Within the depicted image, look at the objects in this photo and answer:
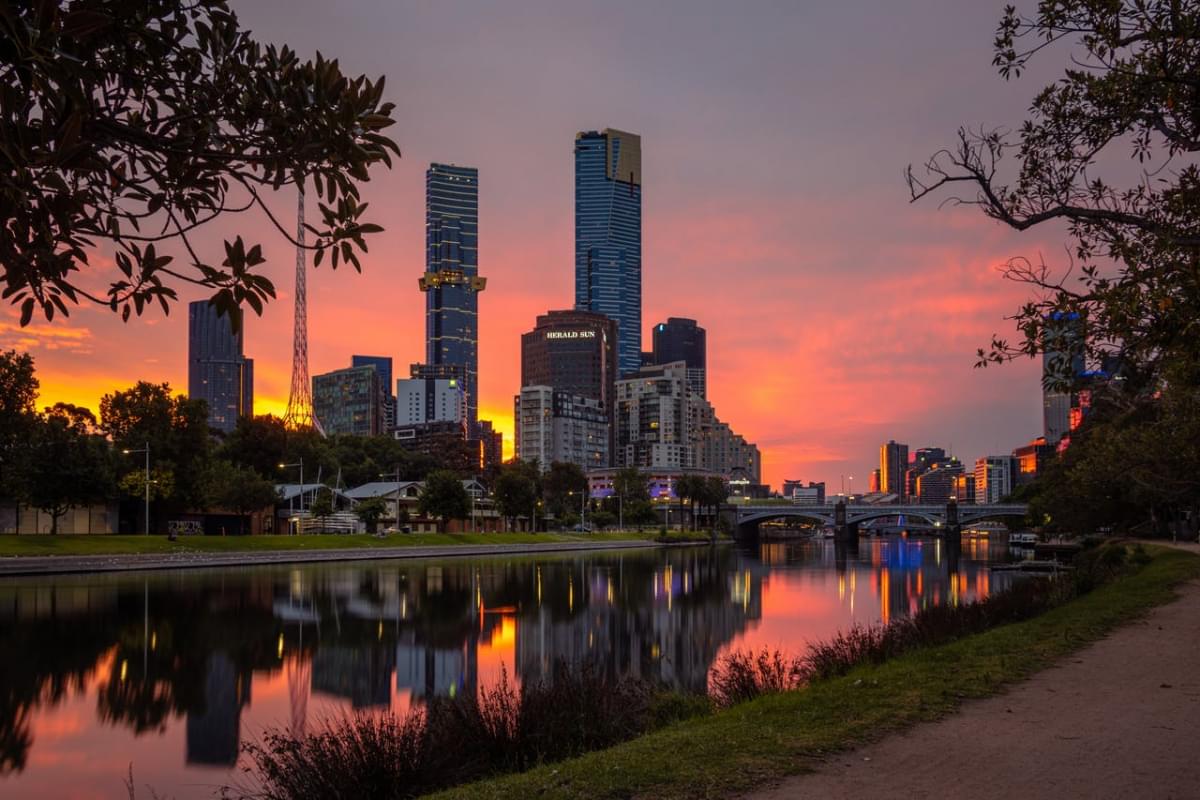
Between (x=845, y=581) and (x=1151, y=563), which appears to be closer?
(x=1151, y=563)

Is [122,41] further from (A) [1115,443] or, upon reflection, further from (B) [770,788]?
(A) [1115,443]

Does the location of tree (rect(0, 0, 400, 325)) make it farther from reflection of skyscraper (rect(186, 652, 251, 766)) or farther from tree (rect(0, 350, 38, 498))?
tree (rect(0, 350, 38, 498))

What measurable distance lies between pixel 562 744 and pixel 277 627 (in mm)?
23862

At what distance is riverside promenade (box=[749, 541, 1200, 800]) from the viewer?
8.82 metres

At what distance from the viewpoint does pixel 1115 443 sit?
44.6 m

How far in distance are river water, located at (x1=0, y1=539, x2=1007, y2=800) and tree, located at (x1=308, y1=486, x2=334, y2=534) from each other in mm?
36471

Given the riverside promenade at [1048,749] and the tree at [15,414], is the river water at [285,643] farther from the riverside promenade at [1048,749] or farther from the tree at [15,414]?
the tree at [15,414]

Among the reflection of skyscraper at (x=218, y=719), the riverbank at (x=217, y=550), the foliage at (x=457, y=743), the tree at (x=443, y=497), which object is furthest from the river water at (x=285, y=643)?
the tree at (x=443, y=497)

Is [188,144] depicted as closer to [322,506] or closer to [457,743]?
[457,743]

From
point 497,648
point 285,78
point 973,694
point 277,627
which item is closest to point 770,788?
point 973,694

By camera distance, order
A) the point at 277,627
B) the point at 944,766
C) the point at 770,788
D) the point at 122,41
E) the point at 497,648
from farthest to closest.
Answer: the point at 277,627
the point at 497,648
the point at 944,766
the point at 770,788
the point at 122,41

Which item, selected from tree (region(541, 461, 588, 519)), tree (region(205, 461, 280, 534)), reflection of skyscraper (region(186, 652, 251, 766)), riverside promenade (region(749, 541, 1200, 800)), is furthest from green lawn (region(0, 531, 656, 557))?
riverside promenade (region(749, 541, 1200, 800))

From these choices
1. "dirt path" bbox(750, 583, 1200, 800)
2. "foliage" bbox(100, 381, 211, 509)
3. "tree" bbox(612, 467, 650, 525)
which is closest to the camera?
"dirt path" bbox(750, 583, 1200, 800)

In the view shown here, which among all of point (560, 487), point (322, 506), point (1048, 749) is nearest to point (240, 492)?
point (322, 506)
